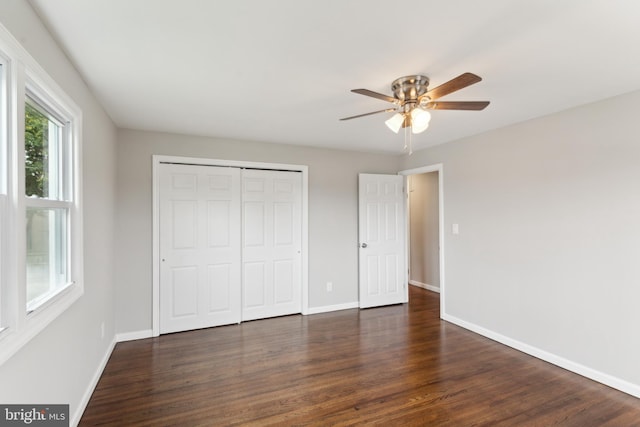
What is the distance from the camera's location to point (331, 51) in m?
1.88

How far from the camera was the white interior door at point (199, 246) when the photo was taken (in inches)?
144

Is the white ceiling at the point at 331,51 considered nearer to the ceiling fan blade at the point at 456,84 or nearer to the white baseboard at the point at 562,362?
the ceiling fan blade at the point at 456,84

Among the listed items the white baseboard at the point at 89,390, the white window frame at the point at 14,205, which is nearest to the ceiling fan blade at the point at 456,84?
the white window frame at the point at 14,205

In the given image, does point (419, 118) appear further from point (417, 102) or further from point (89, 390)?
point (89, 390)

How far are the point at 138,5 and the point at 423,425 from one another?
2826mm

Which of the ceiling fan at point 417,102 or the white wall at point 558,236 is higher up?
the ceiling fan at point 417,102

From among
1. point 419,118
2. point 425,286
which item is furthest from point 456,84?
point 425,286

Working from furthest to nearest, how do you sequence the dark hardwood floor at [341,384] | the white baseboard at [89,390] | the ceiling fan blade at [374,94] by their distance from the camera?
the dark hardwood floor at [341,384] → the white baseboard at [89,390] → the ceiling fan blade at [374,94]

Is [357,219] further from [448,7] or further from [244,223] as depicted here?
[448,7]

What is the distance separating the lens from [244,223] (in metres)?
4.05

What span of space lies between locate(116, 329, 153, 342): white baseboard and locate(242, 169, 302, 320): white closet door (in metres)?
1.06

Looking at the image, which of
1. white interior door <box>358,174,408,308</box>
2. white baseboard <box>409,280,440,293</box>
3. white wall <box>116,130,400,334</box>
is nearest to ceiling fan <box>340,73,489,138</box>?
white wall <box>116,130,400,334</box>

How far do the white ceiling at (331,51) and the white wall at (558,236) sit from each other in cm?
36

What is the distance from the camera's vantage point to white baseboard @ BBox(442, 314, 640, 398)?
8.12 ft
